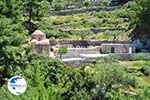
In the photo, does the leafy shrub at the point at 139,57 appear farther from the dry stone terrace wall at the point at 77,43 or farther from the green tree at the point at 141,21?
the dry stone terrace wall at the point at 77,43

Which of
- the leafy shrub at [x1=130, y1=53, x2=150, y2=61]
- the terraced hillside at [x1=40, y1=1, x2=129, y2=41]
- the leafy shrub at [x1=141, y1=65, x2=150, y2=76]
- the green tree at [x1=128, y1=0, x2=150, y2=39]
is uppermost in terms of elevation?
the green tree at [x1=128, y1=0, x2=150, y2=39]

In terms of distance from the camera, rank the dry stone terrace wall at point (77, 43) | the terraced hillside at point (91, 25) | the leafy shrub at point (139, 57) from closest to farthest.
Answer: the leafy shrub at point (139, 57), the dry stone terrace wall at point (77, 43), the terraced hillside at point (91, 25)

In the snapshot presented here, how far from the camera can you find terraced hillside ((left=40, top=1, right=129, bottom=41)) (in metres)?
62.8

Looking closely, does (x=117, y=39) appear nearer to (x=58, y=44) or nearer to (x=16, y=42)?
(x=58, y=44)

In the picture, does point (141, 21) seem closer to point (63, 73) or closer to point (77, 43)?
point (77, 43)

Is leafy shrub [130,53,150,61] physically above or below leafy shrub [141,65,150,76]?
above

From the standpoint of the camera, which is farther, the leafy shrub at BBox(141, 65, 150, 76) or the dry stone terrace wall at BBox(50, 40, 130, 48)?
the dry stone terrace wall at BBox(50, 40, 130, 48)

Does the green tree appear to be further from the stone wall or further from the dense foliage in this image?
the stone wall

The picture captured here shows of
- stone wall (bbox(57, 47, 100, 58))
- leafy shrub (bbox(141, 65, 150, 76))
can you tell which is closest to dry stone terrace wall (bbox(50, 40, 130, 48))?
stone wall (bbox(57, 47, 100, 58))

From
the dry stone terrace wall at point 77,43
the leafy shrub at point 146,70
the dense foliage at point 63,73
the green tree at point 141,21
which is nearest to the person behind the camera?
the dense foliage at point 63,73

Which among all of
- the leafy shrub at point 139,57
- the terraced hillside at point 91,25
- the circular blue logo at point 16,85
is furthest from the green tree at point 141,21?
the circular blue logo at point 16,85

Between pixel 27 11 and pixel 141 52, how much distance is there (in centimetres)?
1928

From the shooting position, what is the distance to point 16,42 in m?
49.6

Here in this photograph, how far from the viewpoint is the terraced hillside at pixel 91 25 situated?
6281 cm
